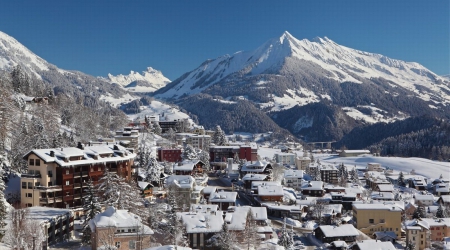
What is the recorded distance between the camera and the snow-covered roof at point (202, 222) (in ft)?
142

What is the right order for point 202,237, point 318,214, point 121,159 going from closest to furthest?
point 202,237 → point 121,159 → point 318,214

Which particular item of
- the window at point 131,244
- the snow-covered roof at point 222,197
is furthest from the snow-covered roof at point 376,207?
the window at point 131,244

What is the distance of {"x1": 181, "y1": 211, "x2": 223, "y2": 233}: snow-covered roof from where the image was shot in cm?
4319

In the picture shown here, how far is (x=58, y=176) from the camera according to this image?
157 ft

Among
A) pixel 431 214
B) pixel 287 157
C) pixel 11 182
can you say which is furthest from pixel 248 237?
pixel 287 157

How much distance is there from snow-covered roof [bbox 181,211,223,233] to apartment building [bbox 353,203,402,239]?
2806 centimetres

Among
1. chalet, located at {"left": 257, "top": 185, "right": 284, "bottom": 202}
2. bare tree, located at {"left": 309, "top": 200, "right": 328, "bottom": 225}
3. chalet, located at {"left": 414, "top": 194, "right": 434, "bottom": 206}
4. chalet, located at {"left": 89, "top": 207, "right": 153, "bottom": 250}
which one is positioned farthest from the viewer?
chalet, located at {"left": 414, "top": 194, "right": 434, "bottom": 206}

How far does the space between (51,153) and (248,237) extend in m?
21.7

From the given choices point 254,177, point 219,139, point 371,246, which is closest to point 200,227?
point 371,246

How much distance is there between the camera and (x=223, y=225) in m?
41.4

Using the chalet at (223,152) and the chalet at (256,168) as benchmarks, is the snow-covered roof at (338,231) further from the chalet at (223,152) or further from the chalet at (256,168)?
the chalet at (223,152)

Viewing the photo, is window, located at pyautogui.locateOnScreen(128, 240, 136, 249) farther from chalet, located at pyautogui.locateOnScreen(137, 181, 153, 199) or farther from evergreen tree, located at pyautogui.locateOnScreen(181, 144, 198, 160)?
evergreen tree, located at pyautogui.locateOnScreen(181, 144, 198, 160)

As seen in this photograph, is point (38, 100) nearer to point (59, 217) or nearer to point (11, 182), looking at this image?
point (11, 182)

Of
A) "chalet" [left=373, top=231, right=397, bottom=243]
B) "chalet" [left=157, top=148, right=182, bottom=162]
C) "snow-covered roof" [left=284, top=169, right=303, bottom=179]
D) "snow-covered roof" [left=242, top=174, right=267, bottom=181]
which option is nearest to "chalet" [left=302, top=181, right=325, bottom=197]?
"snow-covered roof" [left=284, top=169, right=303, bottom=179]
